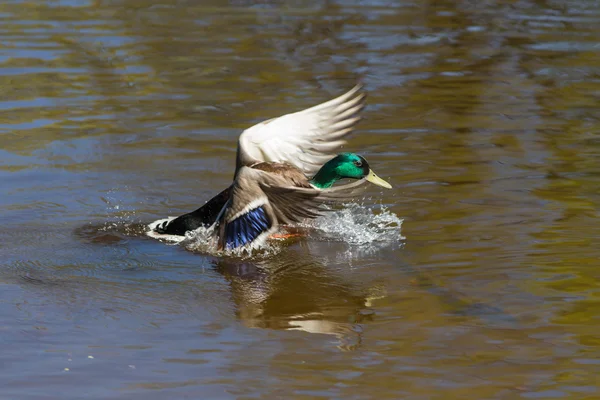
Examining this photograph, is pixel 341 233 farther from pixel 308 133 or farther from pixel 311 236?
pixel 308 133

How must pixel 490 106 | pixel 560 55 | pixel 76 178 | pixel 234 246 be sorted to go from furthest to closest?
pixel 560 55 < pixel 490 106 < pixel 76 178 < pixel 234 246

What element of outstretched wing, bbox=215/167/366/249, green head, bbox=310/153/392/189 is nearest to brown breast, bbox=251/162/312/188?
outstretched wing, bbox=215/167/366/249

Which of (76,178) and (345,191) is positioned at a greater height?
(345,191)

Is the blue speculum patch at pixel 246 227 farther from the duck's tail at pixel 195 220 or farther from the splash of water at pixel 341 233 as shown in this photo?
the duck's tail at pixel 195 220

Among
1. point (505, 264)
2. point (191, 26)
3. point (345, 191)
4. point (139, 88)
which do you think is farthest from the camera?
point (191, 26)

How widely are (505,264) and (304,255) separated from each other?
1.35 meters

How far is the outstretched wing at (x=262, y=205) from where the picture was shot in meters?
6.20

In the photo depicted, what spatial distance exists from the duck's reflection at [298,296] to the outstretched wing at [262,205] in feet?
0.80

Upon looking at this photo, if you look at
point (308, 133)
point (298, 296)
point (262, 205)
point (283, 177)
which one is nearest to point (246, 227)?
point (262, 205)

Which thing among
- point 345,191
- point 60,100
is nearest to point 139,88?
point 60,100

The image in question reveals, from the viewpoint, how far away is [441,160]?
28.5 ft

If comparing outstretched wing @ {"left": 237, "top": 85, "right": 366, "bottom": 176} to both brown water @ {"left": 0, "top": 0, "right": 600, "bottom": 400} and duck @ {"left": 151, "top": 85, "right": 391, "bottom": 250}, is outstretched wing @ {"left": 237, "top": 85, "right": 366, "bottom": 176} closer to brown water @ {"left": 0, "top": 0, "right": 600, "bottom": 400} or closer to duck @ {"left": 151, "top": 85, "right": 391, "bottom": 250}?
duck @ {"left": 151, "top": 85, "right": 391, "bottom": 250}

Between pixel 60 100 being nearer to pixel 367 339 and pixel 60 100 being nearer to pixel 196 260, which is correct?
pixel 196 260

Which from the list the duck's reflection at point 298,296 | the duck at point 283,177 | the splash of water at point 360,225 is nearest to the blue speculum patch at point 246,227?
the duck at point 283,177
